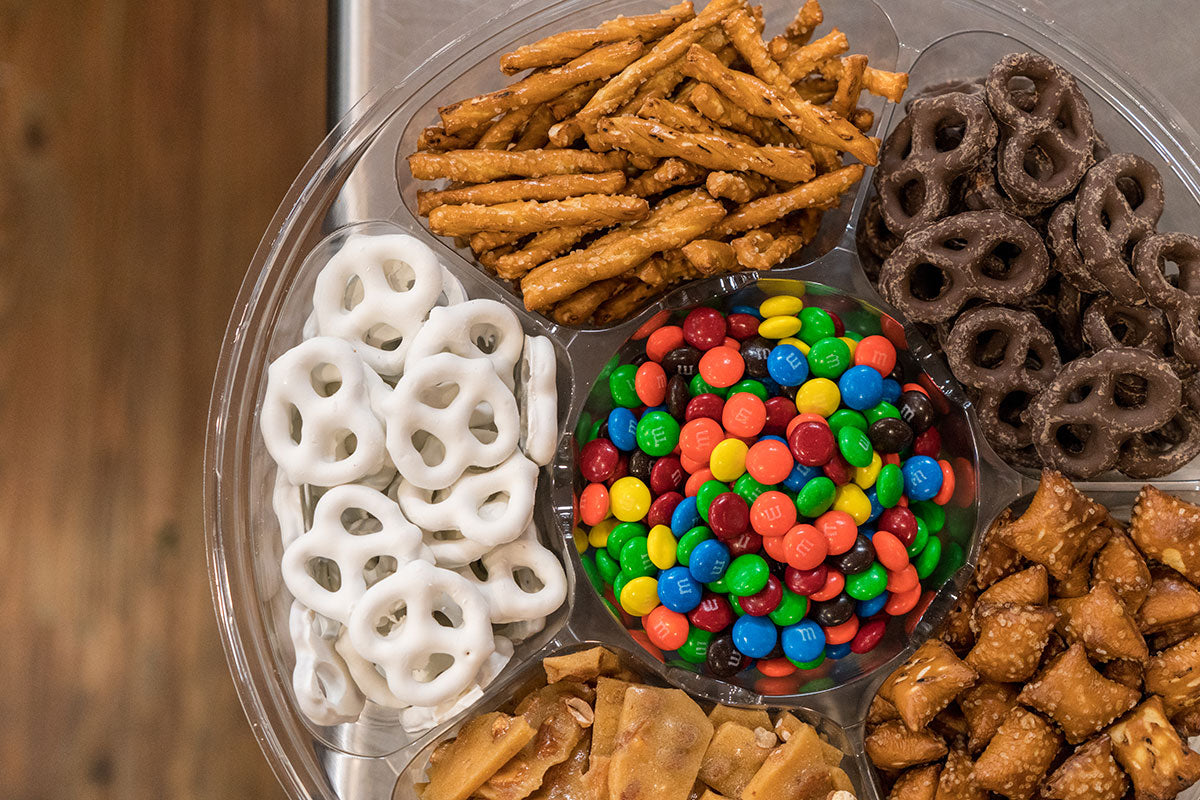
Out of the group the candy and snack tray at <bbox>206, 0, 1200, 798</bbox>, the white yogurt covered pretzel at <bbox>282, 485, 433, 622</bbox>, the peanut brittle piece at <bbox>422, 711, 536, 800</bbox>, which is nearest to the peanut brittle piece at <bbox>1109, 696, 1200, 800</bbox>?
the candy and snack tray at <bbox>206, 0, 1200, 798</bbox>

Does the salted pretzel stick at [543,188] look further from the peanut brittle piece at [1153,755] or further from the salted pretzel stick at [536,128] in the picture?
the peanut brittle piece at [1153,755]

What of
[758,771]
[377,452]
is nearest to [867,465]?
[758,771]

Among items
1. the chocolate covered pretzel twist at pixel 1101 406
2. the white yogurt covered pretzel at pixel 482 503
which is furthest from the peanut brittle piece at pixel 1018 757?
the white yogurt covered pretzel at pixel 482 503

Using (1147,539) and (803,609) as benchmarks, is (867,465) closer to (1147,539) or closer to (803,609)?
(803,609)

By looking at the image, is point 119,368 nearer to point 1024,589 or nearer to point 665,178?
point 665,178

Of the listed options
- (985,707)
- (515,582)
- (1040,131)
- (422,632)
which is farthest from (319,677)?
(1040,131)
